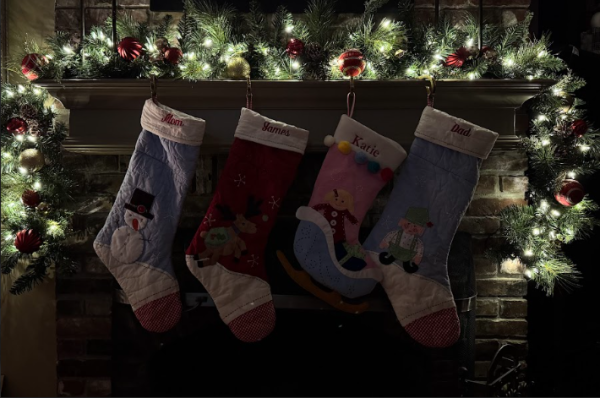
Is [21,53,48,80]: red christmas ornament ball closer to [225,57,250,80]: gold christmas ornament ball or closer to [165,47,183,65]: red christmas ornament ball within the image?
[165,47,183,65]: red christmas ornament ball

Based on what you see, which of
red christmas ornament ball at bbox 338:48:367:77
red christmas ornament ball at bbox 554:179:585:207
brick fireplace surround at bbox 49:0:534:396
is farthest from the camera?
brick fireplace surround at bbox 49:0:534:396

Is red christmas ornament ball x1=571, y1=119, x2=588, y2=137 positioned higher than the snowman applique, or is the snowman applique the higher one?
red christmas ornament ball x1=571, y1=119, x2=588, y2=137

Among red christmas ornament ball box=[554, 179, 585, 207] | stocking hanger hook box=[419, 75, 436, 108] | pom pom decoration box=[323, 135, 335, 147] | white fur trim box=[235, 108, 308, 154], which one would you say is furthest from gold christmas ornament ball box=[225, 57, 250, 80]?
red christmas ornament ball box=[554, 179, 585, 207]

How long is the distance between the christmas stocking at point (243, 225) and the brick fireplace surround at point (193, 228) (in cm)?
22

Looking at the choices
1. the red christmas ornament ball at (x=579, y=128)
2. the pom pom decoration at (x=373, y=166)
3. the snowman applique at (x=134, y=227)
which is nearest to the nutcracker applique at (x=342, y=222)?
the pom pom decoration at (x=373, y=166)

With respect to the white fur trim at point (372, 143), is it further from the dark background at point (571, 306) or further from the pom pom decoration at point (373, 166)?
the dark background at point (571, 306)

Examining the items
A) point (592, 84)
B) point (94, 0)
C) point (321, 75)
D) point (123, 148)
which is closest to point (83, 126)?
point (123, 148)

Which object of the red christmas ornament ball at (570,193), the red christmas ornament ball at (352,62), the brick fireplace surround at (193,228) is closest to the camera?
the red christmas ornament ball at (352,62)

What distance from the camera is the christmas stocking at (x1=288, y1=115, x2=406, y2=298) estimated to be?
5.48 feet

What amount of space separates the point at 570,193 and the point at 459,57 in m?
0.59

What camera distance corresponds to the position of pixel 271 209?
5.57ft

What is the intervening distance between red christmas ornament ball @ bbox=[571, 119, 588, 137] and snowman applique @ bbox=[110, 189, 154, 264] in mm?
1456

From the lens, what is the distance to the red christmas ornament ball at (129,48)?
1667 mm

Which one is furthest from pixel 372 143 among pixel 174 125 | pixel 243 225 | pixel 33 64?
pixel 33 64
